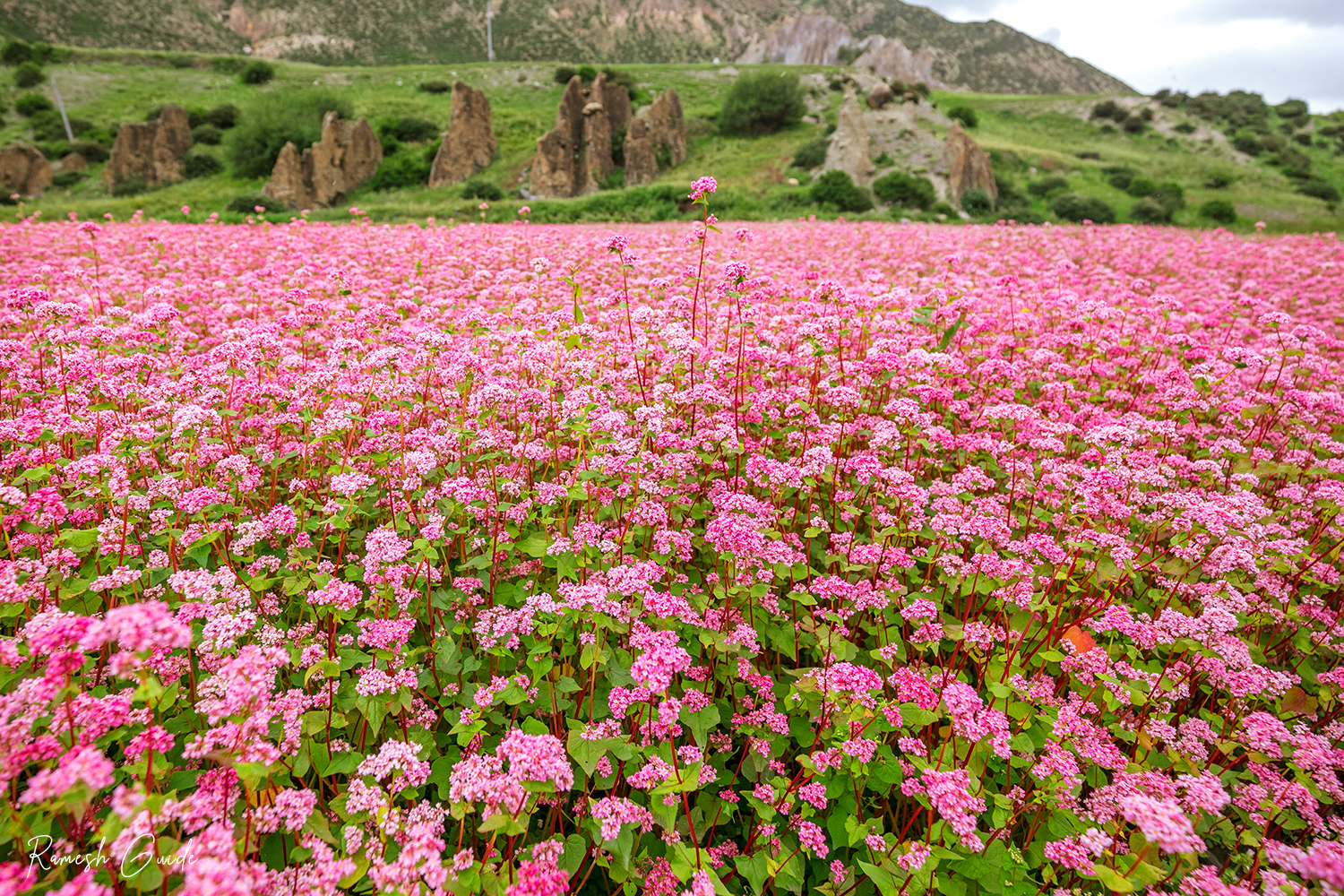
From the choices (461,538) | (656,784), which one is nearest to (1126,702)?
(656,784)

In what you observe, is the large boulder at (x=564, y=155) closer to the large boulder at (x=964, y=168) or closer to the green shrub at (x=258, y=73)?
the large boulder at (x=964, y=168)

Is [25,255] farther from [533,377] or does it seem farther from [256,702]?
[256,702]

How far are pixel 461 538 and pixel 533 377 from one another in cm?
222

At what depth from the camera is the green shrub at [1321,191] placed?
44750 mm

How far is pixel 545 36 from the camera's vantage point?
134000 millimetres

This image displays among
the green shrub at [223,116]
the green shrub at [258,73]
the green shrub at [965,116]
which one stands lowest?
the green shrub at [223,116]

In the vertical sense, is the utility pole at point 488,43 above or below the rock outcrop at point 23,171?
above

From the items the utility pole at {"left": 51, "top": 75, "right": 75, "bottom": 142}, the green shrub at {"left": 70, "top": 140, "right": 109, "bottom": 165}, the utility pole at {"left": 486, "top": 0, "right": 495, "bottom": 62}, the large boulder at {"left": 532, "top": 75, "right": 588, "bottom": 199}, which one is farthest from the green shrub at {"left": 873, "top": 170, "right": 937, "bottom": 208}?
the utility pole at {"left": 486, "top": 0, "right": 495, "bottom": 62}

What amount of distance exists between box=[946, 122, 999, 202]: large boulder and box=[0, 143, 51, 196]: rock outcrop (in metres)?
71.6

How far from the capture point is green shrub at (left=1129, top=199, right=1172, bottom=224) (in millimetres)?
36344

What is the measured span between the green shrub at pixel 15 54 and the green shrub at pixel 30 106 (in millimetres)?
15640

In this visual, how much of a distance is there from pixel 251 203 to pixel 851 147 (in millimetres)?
44582

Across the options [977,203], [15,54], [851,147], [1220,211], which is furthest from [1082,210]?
[15,54]

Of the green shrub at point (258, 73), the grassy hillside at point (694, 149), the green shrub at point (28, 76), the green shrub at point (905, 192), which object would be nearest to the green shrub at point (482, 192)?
the grassy hillside at point (694, 149)
